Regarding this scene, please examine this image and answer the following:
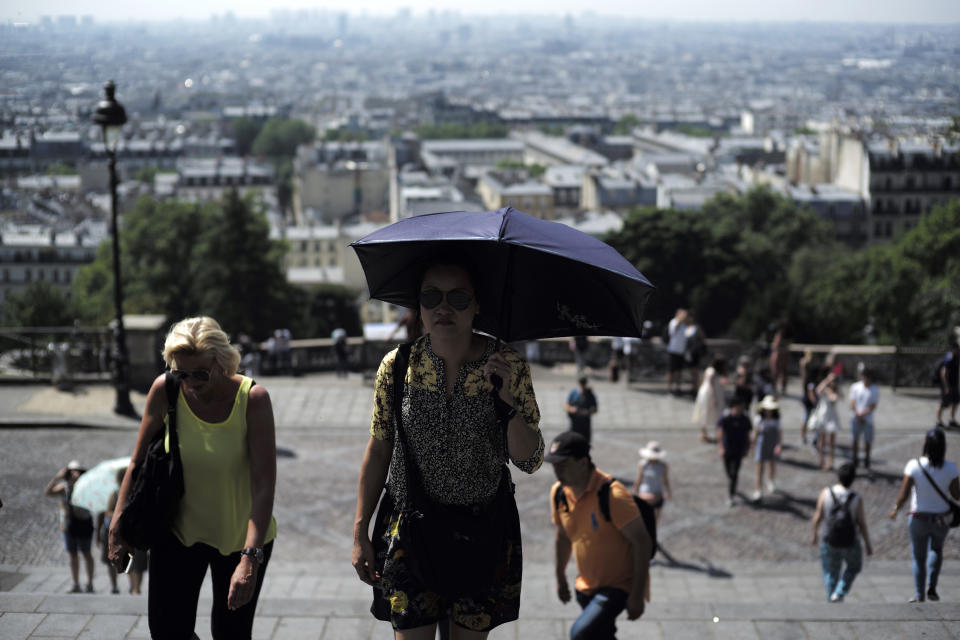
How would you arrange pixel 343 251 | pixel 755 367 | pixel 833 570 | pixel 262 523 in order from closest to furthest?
1. pixel 262 523
2. pixel 833 570
3. pixel 755 367
4. pixel 343 251

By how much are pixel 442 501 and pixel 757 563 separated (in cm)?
762

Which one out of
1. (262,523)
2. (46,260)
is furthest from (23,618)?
(46,260)

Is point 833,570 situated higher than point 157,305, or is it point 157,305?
point 833,570

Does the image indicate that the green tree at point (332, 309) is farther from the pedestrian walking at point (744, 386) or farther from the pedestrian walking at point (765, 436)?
the pedestrian walking at point (765, 436)

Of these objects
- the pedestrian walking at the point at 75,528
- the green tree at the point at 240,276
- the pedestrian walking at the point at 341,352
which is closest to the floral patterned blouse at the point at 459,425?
the pedestrian walking at the point at 75,528

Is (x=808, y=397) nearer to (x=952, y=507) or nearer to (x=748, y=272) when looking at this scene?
(x=952, y=507)

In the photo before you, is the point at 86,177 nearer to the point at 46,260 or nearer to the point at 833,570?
the point at 46,260

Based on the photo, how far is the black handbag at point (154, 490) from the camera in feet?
15.4

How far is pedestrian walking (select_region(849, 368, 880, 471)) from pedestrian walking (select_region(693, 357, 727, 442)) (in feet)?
5.82

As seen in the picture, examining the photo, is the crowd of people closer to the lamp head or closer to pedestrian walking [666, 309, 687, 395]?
the lamp head

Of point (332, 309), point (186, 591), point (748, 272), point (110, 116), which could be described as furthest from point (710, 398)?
point (332, 309)

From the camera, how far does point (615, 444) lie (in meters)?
15.5

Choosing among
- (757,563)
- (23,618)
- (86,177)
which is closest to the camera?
(23,618)

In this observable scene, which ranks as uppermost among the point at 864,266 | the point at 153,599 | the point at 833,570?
the point at 153,599
